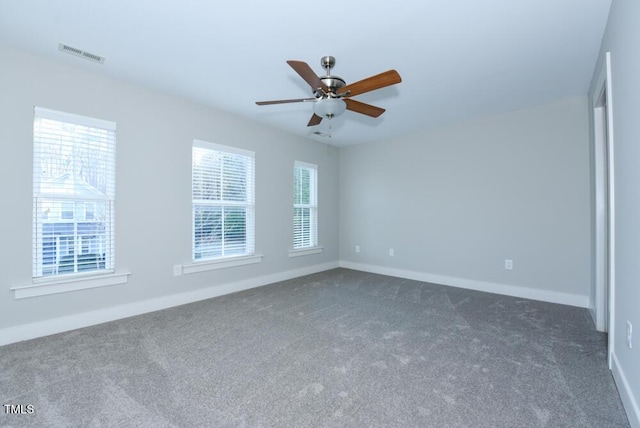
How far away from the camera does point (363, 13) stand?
2053mm

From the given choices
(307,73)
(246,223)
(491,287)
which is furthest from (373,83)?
(491,287)

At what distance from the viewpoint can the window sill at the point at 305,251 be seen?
501 cm

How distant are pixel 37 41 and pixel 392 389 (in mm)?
3820

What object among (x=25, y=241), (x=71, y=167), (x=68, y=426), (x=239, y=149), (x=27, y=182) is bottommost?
(x=68, y=426)

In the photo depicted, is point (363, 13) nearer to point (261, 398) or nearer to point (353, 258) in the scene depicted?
point (261, 398)

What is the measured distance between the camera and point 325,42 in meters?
2.38

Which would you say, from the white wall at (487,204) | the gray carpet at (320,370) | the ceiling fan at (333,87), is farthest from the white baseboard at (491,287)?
the ceiling fan at (333,87)

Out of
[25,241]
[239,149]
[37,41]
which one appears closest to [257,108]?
[239,149]

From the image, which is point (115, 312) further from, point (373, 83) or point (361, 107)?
point (373, 83)

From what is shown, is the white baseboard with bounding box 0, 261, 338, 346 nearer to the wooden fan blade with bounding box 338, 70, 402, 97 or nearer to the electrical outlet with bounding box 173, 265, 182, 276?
the electrical outlet with bounding box 173, 265, 182, 276

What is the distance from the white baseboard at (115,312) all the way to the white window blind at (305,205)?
97 cm

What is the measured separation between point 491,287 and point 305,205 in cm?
319
